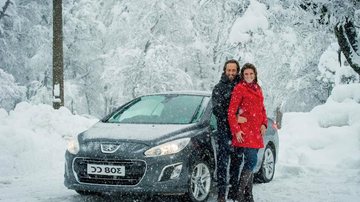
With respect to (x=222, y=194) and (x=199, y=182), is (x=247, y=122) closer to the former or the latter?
(x=222, y=194)

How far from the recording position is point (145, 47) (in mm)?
24984

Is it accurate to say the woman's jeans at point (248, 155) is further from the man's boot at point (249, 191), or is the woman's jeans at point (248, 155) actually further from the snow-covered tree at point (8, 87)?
the snow-covered tree at point (8, 87)

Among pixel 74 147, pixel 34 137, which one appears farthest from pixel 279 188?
pixel 34 137

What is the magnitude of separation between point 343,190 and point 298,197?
1.04 meters

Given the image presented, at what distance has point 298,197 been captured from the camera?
311 inches

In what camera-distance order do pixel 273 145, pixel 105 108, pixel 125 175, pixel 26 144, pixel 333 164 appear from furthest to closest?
pixel 105 108, pixel 333 164, pixel 26 144, pixel 273 145, pixel 125 175

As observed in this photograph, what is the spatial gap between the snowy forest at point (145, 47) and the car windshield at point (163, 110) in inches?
444

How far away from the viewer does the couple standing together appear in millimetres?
6586

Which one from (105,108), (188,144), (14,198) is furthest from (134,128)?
(105,108)

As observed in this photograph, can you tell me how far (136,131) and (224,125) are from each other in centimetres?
112

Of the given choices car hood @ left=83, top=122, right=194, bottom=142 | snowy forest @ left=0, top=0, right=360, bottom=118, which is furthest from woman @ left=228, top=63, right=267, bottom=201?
snowy forest @ left=0, top=0, right=360, bottom=118

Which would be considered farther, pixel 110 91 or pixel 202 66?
pixel 202 66

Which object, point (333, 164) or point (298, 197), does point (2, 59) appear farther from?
point (298, 197)

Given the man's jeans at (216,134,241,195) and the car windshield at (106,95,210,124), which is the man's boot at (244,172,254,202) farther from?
the car windshield at (106,95,210,124)
